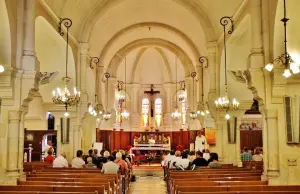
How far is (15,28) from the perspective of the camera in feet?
35.0

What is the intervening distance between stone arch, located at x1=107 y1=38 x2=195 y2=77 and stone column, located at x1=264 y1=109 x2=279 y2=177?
633 inches

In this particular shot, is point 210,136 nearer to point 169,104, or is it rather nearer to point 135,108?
point 169,104

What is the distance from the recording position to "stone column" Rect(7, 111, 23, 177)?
10711mm

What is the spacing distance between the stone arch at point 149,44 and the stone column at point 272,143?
16.1 m

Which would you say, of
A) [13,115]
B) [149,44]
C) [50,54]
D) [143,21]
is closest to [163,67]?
[149,44]

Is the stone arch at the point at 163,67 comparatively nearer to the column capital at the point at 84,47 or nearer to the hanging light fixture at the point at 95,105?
the hanging light fixture at the point at 95,105

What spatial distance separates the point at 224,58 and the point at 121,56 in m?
11.6

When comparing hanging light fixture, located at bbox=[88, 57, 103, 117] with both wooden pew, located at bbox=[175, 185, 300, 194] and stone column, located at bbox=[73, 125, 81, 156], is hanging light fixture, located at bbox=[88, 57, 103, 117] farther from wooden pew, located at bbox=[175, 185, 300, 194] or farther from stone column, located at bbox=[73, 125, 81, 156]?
wooden pew, located at bbox=[175, 185, 300, 194]

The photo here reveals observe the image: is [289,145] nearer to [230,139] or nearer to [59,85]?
[230,139]

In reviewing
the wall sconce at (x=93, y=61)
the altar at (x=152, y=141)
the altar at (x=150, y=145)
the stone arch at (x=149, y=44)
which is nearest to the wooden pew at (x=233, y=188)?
the wall sconce at (x=93, y=61)

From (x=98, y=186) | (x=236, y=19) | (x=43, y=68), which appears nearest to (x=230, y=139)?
(x=236, y=19)

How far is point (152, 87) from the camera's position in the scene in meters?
33.9

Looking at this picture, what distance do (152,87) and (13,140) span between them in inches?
921

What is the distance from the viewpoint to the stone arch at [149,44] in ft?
88.6
